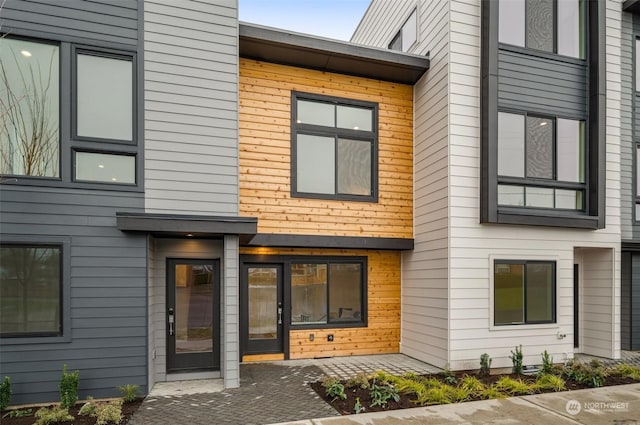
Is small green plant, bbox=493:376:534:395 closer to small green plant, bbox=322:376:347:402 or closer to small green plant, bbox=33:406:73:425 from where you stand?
small green plant, bbox=322:376:347:402

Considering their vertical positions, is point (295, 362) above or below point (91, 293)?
below

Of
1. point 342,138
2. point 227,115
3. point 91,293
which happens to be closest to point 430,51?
point 342,138

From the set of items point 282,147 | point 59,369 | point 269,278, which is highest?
point 282,147

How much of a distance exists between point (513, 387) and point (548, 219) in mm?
3231

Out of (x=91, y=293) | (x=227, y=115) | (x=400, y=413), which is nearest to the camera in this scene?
(x=400, y=413)

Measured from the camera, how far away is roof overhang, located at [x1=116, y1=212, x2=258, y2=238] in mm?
5641

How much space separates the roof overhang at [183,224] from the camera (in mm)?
5641

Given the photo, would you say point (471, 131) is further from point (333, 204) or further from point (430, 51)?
point (333, 204)

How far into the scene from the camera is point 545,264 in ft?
25.6

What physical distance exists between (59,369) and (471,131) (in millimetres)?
A: 7525

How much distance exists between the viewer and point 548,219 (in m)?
7.59

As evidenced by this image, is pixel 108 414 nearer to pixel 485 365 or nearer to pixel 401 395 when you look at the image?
pixel 401 395

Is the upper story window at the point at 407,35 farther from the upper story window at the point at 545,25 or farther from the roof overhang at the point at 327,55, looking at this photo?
the upper story window at the point at 545,25

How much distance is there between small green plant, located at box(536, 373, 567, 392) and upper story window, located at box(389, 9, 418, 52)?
702cm
